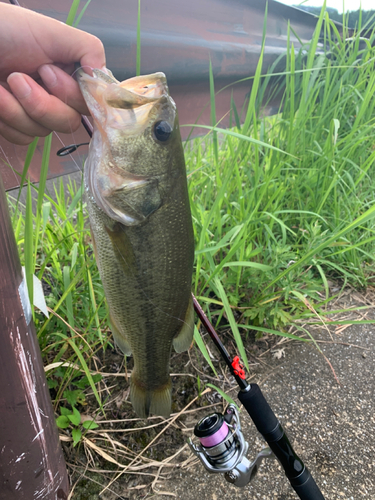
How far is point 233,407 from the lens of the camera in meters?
1.27

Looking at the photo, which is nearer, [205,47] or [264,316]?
[264,316]

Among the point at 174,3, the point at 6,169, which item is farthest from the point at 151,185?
the point at 174,3

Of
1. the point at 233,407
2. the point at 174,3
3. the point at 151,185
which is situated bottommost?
the point at 233,407

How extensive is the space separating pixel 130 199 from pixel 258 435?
4.30 ft

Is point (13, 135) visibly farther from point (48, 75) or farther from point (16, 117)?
point (48, 75)

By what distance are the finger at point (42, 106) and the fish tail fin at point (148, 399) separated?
2.96 ft

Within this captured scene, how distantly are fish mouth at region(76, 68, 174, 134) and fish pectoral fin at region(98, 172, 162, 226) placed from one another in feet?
0.50

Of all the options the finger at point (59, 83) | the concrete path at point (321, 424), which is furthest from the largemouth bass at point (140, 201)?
the concrete path at point (321, 424)

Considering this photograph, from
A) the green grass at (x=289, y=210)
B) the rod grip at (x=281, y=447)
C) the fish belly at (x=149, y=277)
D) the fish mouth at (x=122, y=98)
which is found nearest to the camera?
the fish mouth at (x=122, y=98)

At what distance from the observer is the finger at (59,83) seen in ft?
2.96

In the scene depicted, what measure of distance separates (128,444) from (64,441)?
0.28 metres

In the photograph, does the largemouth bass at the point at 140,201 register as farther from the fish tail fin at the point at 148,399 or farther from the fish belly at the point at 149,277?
the fish tail fin at the point at 148,399

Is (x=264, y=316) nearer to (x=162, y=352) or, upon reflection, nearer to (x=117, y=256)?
(x=162, y=352)

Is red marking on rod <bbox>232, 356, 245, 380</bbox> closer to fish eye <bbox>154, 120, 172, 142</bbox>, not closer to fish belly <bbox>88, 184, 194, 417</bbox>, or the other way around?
fish belly <bbox>88, 184, 194, 417</bbox>
